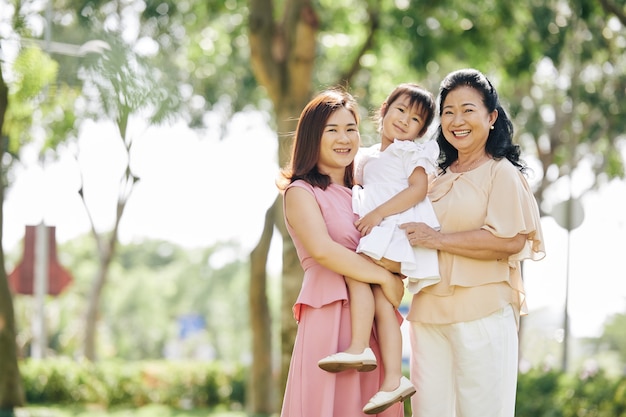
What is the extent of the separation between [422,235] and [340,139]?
56cm

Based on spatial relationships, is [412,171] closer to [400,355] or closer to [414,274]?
[414,274]

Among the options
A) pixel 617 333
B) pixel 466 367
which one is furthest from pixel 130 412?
pixel 617 333

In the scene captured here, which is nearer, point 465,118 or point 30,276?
point 465,118

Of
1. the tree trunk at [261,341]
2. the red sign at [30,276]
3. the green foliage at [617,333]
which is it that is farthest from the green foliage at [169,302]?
the tree trunk at [261,341]

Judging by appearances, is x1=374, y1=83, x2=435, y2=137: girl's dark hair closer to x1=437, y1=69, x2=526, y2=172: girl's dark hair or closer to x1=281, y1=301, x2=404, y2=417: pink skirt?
x1=437, y1=69, x2=526, y2=172: girl's dark hair

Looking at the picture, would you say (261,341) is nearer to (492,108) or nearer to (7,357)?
(7,357)

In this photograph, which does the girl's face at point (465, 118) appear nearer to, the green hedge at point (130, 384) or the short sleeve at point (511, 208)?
the short sleeve at point (511, 208)

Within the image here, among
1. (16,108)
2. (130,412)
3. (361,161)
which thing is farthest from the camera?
(130,412)

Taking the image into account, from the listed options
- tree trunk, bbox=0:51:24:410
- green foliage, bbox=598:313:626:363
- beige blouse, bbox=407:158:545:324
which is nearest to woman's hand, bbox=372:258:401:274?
beige blouse, bbox=407:158:545:324

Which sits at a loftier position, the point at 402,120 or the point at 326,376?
the point at 402,120

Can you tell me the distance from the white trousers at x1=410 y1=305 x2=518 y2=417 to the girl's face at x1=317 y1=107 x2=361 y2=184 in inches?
33.9

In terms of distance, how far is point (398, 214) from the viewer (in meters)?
4.47

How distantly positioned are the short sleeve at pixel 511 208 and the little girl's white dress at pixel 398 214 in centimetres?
27

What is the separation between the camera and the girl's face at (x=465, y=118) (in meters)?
4.50
